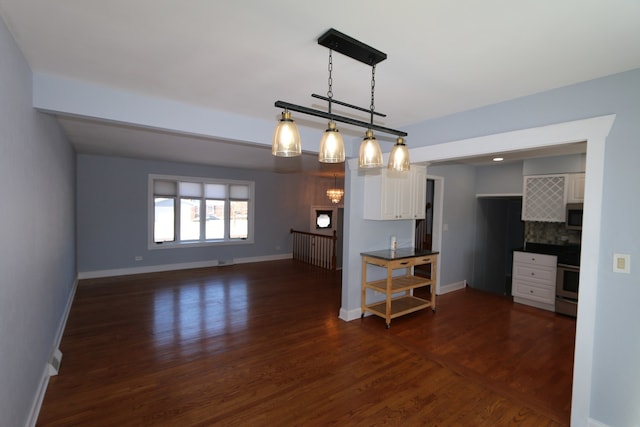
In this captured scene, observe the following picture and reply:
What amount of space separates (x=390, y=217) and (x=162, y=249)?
5.43 m

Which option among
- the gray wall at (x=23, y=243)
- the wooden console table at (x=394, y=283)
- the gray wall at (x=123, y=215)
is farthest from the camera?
the gray wall at (x=123, y=215)

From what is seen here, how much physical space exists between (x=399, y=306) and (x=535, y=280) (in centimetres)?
238

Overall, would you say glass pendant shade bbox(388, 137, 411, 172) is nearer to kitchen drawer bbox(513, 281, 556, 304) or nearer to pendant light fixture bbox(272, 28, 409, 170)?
pendant light fixture bbox(272, 28, 409, 170)

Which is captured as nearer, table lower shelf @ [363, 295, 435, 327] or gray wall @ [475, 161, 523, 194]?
table lower shelf @ [363, 295, 435, 327]

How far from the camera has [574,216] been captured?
15.3 feet

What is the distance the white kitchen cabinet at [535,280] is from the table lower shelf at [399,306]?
1.73 meters

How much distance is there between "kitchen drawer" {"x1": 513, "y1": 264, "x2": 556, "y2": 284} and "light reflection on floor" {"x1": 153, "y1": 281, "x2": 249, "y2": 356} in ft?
14.5

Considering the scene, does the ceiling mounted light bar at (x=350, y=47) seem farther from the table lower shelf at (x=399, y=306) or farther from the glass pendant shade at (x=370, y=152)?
the table lower shelf at (x=399, y=306)

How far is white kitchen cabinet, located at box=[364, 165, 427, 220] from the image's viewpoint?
4125 mm

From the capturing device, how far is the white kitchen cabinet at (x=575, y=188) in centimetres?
461

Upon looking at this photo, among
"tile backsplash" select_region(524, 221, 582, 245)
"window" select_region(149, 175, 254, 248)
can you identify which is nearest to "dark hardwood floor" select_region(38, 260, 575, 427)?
"tile backsplash" select_region(524, 221, 582, 245)

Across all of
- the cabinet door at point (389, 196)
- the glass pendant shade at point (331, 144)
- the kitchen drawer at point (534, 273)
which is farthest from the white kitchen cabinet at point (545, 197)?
the glass pendant shade at point (331, 144)

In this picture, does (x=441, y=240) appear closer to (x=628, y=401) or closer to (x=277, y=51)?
(x=628, y=401)

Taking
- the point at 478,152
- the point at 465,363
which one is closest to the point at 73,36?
the point at 478,152
